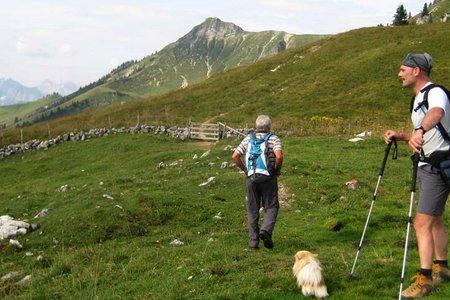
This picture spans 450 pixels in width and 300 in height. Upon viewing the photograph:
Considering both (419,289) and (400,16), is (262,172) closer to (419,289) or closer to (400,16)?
(419,289)

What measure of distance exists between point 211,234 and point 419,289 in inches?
307

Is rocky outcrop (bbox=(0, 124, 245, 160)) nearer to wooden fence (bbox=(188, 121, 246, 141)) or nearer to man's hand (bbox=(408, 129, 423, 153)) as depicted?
wooden fence (bbox=(188, 121, 246, 141))

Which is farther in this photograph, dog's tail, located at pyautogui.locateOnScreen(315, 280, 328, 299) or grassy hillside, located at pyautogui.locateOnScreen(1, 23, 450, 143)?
grassy hillside, located at pyautogui.locateOnScreen(1, 23, 450, 143)

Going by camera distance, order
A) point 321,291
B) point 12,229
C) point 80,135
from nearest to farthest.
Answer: point 321,291 → point 12,229 → point 80,135

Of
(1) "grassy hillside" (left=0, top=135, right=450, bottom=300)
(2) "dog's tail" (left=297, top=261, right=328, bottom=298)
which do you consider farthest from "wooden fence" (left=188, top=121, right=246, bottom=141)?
(2) "dog's tail" (left=297, top=261, right=328, bottom=298)

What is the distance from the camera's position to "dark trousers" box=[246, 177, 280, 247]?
1143cm

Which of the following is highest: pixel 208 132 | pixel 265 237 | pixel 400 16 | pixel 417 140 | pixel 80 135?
pixel 400 16

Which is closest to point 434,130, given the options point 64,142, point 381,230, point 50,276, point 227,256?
point 227,256

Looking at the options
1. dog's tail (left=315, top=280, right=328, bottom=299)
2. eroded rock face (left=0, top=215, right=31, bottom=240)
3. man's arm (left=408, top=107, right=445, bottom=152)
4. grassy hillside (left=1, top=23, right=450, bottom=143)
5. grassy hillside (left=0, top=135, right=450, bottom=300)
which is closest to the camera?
man's arm (left=408, top=107, right=445, bottom=152)

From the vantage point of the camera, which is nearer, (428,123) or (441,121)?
(428,123)

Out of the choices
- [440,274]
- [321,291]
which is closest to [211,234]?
[321,291]

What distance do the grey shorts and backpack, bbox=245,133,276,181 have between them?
14.0 feet

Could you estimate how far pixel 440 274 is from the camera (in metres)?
7.94

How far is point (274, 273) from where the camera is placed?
30.3 feet
